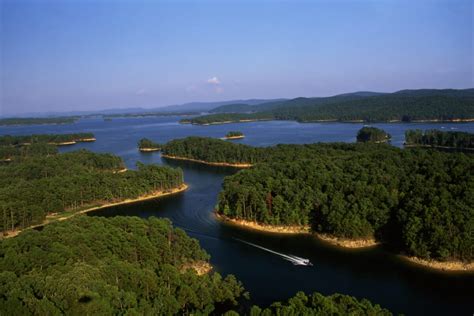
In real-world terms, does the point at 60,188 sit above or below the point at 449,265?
above

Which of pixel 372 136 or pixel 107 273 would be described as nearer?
pixel 107 273

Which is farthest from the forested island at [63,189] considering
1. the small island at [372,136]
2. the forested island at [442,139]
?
the forested island at [442,139]

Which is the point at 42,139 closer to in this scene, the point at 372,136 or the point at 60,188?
the point at 60,188

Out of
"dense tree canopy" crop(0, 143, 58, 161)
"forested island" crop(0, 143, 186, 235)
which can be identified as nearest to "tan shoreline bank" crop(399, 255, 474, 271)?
"forested island" crop(0, 143, 186, 235)

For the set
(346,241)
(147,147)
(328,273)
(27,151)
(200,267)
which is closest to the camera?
(328,273)

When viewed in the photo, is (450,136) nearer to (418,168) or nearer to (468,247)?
(418,168)

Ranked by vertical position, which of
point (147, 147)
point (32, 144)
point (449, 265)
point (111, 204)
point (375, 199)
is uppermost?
point (32, 144)

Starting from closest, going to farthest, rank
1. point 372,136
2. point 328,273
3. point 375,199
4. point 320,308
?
1. point 320,308
2. point 328,273
3. point 375,199
4. point 372,136

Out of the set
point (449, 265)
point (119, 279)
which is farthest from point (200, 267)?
point (449, 265)

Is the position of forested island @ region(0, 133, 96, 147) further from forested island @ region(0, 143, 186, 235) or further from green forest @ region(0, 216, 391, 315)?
green forest @ region(0, 216, 391, 315)
